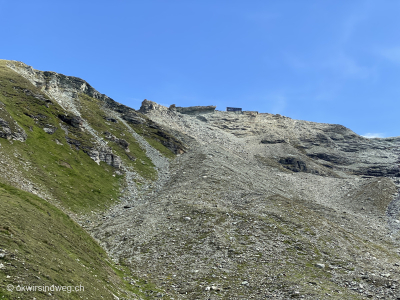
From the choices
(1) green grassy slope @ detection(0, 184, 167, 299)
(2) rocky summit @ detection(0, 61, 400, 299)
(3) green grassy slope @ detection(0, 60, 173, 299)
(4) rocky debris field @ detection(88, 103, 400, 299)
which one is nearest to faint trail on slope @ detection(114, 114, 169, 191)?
(2) rocky summit @ detection(0, 61, 400, 299)

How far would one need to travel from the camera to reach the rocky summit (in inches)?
982

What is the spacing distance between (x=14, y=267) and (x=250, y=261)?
2370 cm

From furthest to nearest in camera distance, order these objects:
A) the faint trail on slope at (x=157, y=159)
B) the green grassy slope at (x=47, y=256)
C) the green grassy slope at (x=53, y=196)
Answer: the faint trail on slope at (x=157, y=159)
the green grassy slope at (x=53, y=196)
the green grassy slope at (x=47, y=256)

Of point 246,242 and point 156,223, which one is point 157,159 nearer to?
point 156,223

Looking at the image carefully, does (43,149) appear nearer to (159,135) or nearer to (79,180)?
(79,180)

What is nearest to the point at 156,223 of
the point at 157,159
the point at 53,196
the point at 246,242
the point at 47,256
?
the point at 246,242

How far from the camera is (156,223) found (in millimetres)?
44719

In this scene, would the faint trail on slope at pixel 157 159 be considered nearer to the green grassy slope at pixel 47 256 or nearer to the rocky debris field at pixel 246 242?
the rocky debris field at pixel 246 242

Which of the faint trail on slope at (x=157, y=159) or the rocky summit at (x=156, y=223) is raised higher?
the faint trail on slope at (x=157, y=159)

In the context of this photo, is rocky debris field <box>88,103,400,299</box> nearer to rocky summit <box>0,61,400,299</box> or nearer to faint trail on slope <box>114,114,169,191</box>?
rocky summit <box>0,61,400,299</box>

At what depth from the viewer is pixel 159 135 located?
415 feet

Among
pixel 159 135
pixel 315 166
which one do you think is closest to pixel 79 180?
pixel 159 135

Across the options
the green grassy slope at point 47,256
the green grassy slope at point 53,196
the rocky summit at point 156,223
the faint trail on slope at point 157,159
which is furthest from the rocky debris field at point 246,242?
the green grassy slope at point 47,256

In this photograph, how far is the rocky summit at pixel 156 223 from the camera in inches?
982
